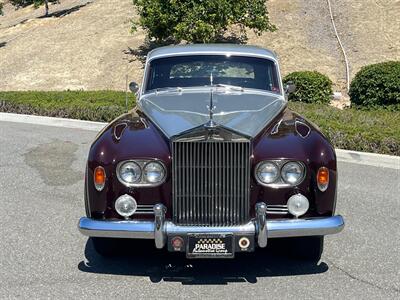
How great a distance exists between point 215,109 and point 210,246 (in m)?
1.30

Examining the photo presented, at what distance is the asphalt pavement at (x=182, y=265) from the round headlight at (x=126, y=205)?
60 centimetres

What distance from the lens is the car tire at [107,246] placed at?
4957mm

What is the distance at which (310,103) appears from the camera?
1266cm

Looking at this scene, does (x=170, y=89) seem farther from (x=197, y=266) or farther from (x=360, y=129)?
(x=360, y=129)

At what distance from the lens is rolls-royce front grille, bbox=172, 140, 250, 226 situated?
4.26 m

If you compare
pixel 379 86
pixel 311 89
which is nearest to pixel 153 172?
pixel 379 86

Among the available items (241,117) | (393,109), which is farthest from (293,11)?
(241,117)

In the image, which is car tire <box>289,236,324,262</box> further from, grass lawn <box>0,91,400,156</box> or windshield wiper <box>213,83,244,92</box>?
grass lawn <box>0,91,400,156</box>

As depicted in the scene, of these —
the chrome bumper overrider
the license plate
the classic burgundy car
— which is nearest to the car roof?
the classic burgundy car

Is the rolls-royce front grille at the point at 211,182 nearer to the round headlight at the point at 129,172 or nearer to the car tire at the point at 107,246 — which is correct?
the round headlight at the point at 129,172

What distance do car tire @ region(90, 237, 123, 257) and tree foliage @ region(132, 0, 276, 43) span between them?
1263 centimetres

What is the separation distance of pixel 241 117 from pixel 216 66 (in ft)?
4.69

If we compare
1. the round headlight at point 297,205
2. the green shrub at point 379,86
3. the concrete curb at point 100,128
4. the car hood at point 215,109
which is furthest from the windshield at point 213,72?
the green shrub at point 379,86

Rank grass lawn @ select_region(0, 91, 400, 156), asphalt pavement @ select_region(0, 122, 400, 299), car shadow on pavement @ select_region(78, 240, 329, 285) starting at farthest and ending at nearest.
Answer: grass lawn @ select_region(0, 91, 400, 156)
car shadow on pavement @ select_region(78, 240, 329, 285)
asphalt pavement @ select_region(0, 122, 400, 299)
